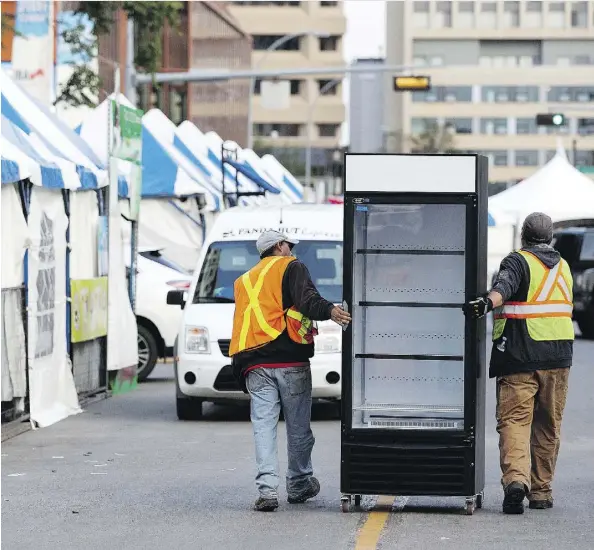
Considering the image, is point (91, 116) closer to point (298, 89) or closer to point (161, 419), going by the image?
point (161, 419)

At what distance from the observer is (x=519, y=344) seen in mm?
9828

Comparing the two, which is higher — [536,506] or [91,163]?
[91,163]

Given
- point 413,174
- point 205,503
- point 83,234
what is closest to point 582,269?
point 83,234

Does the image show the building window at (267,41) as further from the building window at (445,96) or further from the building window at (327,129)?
the building window at (445,96)

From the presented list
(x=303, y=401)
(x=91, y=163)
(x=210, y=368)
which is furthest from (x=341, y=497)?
(x=91, y=163)

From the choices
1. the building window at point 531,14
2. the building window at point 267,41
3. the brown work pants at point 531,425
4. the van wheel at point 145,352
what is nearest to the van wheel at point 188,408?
the van wheel at point 145,352

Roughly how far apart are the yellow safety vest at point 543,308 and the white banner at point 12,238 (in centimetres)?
579

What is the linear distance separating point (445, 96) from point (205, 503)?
417 ft

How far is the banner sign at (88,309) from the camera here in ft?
54.9

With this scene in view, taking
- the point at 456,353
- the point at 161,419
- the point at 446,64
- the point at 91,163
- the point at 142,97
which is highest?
the point at 446,64

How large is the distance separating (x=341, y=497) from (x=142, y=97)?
45.6m

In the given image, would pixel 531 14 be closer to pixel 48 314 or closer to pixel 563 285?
pixel 48 314

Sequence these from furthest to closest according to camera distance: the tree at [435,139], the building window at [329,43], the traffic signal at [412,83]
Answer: the building window at [329,43] < the tree at [435,139] < the traffic signal at [412,83]

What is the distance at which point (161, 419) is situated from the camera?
51.3 feet
